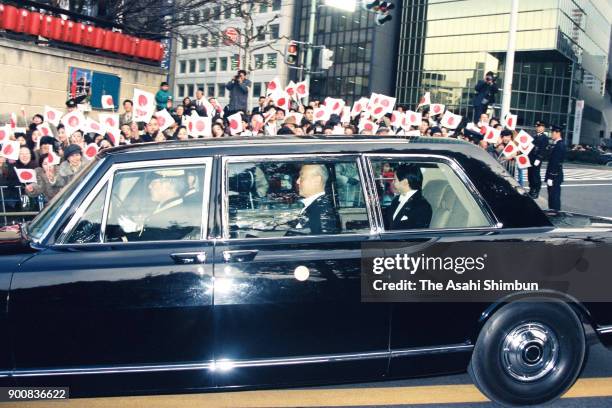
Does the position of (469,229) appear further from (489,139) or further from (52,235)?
(489,139)

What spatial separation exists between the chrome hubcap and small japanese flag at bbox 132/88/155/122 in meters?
10.1

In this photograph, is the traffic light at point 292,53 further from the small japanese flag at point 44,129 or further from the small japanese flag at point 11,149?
the small japanese flag at point 11,149

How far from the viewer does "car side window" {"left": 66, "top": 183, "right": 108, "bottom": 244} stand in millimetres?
3266

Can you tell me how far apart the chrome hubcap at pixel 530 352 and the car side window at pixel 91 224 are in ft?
7.96

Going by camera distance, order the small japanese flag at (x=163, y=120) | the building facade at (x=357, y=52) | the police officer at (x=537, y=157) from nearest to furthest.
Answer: the small japanese flag at (x=163, y=120)
the police officer at (x=537, y=157)
the building facade at (x=357, y=52)

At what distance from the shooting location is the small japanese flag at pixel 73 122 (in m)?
10.9

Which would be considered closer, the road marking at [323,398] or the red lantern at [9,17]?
the road marking at [323,398]

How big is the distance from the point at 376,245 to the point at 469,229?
61 cm

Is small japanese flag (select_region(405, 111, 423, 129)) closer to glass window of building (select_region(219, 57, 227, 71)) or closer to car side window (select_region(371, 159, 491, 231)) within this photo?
car side window (select_region(371, 159, 491, 231))

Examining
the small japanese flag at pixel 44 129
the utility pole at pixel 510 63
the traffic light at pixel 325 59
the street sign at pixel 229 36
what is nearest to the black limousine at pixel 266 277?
the small japanese flag at pixel 44 129

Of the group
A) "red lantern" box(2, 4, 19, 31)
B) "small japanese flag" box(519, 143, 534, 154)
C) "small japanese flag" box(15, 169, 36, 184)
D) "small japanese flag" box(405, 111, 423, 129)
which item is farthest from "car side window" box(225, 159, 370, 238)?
"red lantern" box(2, 4, 19, 31)

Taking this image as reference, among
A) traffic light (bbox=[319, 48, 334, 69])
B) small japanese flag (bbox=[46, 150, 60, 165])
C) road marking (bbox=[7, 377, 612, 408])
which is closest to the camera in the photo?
road marking (bbox=[7, 377, 612, 408])

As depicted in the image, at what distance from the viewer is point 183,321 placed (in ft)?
10.5

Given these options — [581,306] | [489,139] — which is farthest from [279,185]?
[489,139]
